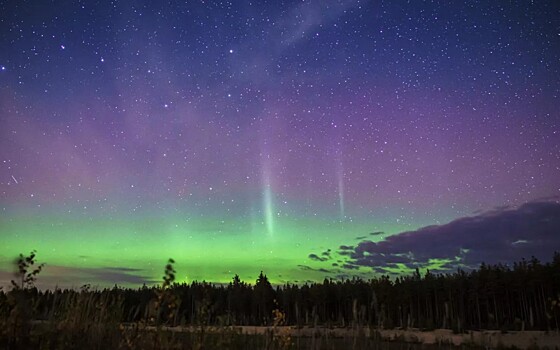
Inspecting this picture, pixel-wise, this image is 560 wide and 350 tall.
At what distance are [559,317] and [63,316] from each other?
193 ft

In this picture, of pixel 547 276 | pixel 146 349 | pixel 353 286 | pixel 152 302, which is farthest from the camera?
pixel 353 286

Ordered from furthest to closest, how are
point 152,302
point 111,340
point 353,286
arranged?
point 353,286, point 111,340, point 152,302

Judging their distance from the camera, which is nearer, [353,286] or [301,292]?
[353,286]

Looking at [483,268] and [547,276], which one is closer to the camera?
[547,276]

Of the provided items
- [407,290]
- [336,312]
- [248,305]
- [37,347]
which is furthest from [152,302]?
[248,305]

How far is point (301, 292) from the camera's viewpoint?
87125 millimetres

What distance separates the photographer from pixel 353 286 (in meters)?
79.2

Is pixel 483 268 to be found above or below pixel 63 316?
above

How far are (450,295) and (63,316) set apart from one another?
69206 mm

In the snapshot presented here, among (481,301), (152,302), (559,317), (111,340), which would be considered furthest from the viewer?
(481,301)

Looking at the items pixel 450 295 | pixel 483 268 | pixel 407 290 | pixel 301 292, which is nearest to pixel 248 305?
pixel 301 292

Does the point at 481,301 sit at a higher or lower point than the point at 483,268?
lower

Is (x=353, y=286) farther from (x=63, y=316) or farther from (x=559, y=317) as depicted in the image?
(x=63, y=316)

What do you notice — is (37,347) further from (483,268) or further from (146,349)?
(483,268)
